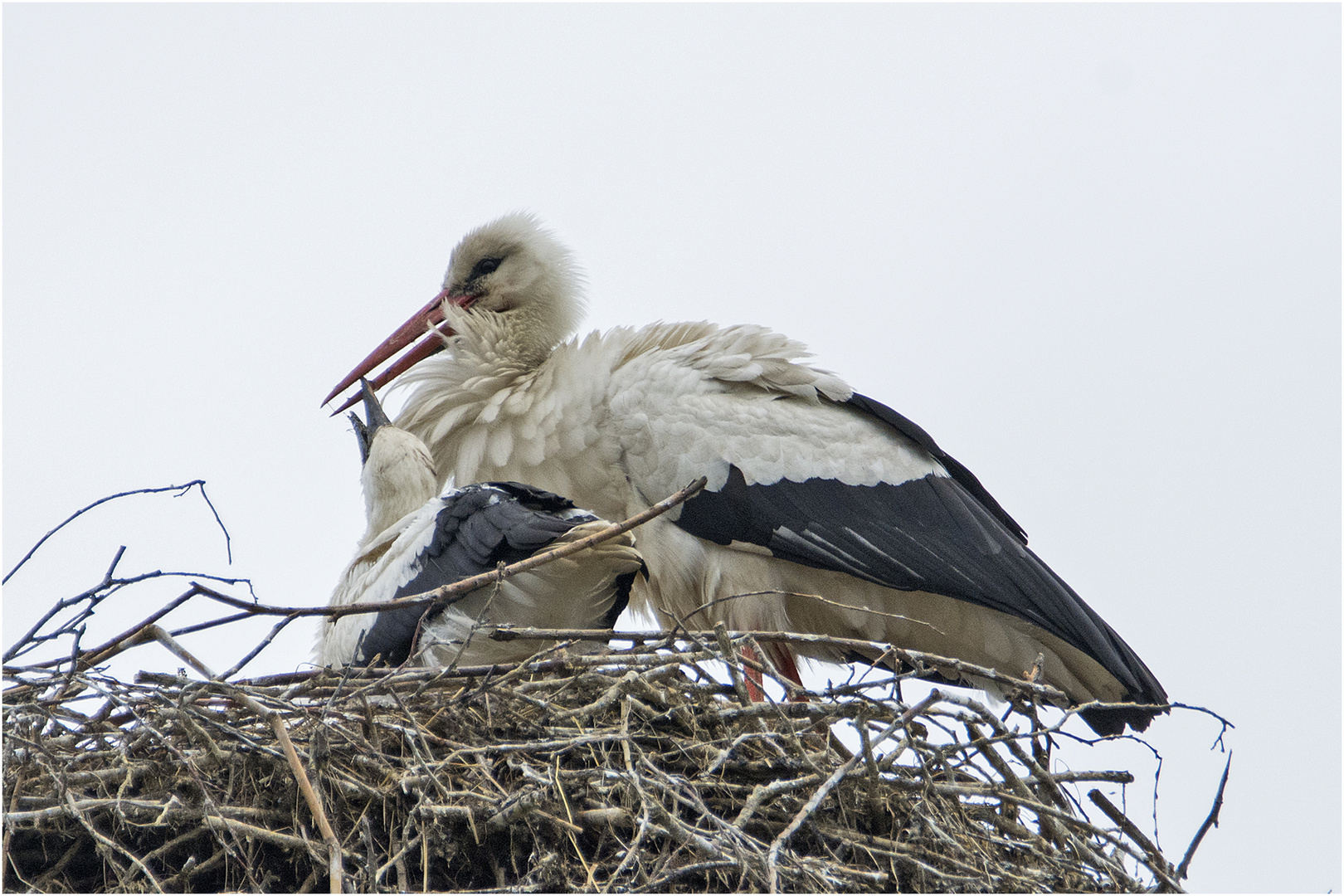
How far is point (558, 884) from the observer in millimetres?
2221

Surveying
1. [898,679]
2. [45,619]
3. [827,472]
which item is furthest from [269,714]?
[827,472]

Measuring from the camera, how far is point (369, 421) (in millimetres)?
3805

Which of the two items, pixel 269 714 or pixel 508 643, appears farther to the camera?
pixel 508 643

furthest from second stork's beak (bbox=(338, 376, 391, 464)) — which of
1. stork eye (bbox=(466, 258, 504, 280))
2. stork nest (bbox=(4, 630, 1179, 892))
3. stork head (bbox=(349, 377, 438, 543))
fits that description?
stork nest (bbox=(4, 630, 1179, 892))

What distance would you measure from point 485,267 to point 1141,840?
265cm

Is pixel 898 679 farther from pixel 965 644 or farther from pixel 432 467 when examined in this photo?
pixel 432 467

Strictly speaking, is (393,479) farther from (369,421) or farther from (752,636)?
(752,636)

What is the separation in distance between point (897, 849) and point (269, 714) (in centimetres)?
103

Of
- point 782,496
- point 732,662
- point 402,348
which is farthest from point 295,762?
point 402,348

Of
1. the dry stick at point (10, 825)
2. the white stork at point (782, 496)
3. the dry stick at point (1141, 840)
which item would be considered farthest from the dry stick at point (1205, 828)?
the dry stick at point (10, 825)

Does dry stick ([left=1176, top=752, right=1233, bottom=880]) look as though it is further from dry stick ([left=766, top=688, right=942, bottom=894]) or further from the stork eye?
the stork eye

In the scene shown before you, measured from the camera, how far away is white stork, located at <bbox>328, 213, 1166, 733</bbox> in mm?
3531

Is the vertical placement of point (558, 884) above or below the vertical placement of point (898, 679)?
below

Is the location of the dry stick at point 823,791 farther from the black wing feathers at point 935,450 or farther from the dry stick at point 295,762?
the black wing feathers at point 935,450
